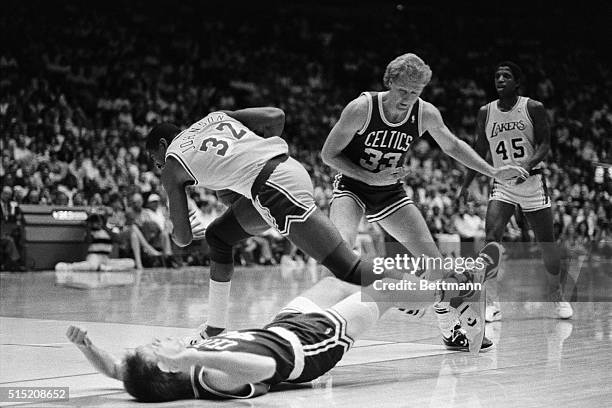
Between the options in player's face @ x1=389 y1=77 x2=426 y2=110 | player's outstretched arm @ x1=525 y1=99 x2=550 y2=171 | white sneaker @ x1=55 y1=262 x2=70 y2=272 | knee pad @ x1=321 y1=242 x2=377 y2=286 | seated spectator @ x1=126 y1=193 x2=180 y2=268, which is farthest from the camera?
seated spectator @ x1=126 y1=193 x2=180 y2=268

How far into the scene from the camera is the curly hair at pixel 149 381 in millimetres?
4043

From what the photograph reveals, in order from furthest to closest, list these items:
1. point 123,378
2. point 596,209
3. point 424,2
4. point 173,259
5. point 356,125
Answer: point 424,2, point 596,209, point 173,259, point 356,125, point 123,378

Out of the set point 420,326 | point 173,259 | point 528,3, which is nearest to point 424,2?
point 528,3

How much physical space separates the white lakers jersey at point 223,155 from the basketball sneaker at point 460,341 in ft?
5.56

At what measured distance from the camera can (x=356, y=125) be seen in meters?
6.05

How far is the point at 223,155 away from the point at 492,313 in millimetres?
3658

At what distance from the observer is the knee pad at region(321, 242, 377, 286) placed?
495cm

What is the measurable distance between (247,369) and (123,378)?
55 cm

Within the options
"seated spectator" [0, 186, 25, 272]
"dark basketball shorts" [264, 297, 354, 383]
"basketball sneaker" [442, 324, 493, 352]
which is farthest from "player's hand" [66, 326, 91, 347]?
"seated spectator" [0, 186, 25, 272]

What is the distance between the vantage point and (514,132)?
8.30 m

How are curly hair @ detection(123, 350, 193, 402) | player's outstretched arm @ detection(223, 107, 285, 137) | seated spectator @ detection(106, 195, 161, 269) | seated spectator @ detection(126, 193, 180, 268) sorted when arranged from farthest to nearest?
seated spectator @ detection(126, 193, 180, 268) < seated spectator @ detection(106, 195, 161, 269) < player's outstretched arm @ detection(223, 107, 285, 137) < curly hair @ detection(123, 350, 193, 402)

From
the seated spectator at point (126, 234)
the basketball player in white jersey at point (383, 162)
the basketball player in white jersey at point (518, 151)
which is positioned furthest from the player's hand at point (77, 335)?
the seated spectator at point (126, 234)

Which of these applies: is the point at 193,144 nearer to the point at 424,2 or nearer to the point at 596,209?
the point at 596,209

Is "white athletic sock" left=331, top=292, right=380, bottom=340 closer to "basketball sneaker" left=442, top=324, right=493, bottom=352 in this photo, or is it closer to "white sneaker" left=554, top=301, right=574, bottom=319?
"basketball sneaker" left=442, top=324, right=493, bottom=352
